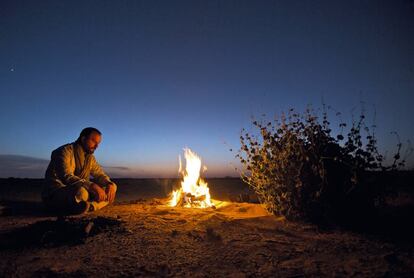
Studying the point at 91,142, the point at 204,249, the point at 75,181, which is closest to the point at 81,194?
the point at 75,181

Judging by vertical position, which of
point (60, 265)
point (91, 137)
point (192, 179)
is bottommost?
point (60, 265)

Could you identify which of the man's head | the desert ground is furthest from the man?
the desert ground

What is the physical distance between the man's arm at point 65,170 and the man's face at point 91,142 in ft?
1.67

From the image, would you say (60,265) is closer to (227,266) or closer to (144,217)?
(227,266)

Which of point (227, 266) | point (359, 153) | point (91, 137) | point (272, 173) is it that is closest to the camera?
point (227, 266)

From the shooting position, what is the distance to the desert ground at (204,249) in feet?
A: 9.82

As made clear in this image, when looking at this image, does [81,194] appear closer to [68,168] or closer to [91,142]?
[68,168]

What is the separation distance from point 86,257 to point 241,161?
3154 mm

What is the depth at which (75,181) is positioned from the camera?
21.8 ft

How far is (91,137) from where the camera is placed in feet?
24.0

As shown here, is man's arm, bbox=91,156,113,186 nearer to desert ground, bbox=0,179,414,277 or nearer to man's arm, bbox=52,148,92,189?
man's arm, bbox=52,148,92,189

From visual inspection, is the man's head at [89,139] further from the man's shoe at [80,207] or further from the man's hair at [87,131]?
the man's shoe at [80,207]

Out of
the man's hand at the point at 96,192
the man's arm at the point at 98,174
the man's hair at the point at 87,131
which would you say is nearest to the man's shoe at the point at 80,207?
the man's hand at the point at 96,192

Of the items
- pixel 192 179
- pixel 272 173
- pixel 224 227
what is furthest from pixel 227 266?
pixel 192 179
